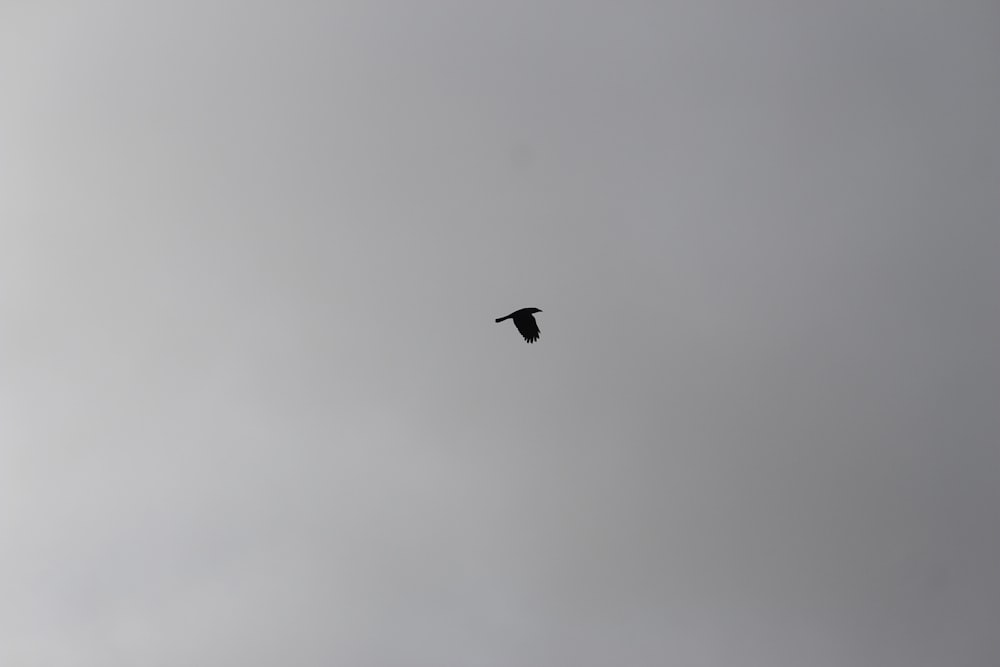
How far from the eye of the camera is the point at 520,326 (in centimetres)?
3303
